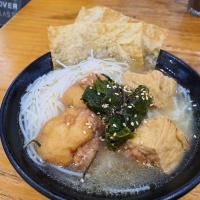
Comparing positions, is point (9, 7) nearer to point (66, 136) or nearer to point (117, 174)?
point (66, 136)

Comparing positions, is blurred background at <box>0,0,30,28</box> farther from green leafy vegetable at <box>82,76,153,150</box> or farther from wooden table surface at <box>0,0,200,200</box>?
green leafy vegetable at <box>82,76,153,150</box>

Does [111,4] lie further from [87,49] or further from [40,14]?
[87,49]

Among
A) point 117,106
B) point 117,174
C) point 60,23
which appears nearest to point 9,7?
point 60,23

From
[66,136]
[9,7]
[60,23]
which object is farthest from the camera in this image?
[9,7]

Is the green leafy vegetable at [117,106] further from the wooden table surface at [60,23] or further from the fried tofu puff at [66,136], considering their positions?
the wooden table surface at [60,23]

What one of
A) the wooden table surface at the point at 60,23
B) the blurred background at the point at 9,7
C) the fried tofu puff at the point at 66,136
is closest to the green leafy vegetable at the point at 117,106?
the fried tofu puff at the point at 66,136

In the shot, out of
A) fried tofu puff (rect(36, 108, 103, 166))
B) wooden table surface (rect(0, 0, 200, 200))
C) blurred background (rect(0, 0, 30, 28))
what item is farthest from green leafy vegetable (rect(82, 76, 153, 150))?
blurred background (rect(0, 0, 30, 28))
